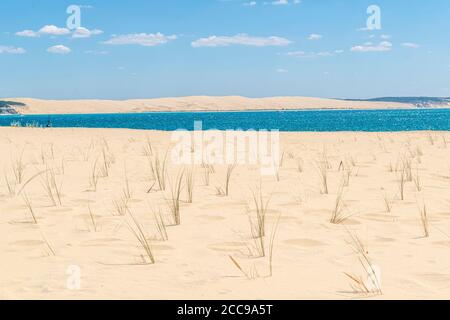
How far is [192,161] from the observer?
930cm

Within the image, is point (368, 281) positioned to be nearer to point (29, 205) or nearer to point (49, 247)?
point (49, 247)

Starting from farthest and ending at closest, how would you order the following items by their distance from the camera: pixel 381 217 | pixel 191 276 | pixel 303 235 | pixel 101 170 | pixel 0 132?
pixel 0 132, pixel 101 170, pixel 381 217, pixel 303 235, pixel 191 276

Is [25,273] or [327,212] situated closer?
[25,273]

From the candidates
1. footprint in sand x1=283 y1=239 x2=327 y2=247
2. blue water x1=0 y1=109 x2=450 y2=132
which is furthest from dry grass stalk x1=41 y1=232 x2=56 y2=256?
blue water x1=0 y1=109 x2=450 y2=132

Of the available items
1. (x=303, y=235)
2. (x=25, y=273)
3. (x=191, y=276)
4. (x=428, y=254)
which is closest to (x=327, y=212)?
(x=303, y=235)

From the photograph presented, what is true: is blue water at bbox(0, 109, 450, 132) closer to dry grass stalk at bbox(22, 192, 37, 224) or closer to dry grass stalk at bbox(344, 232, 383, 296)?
dry grass stalk at bbox(22, 192, 37, 224)

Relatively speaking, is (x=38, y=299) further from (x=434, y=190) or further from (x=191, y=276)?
(x=434, y=190)

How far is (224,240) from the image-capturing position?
165 inches

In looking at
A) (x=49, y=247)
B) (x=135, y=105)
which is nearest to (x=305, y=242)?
(x=49, y=247)

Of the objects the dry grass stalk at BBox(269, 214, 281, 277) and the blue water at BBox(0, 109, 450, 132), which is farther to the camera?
the blue water at BBox(0, 109, 450, 132)

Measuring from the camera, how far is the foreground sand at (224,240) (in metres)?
3.09

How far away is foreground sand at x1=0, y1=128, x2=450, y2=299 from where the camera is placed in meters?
3.09
